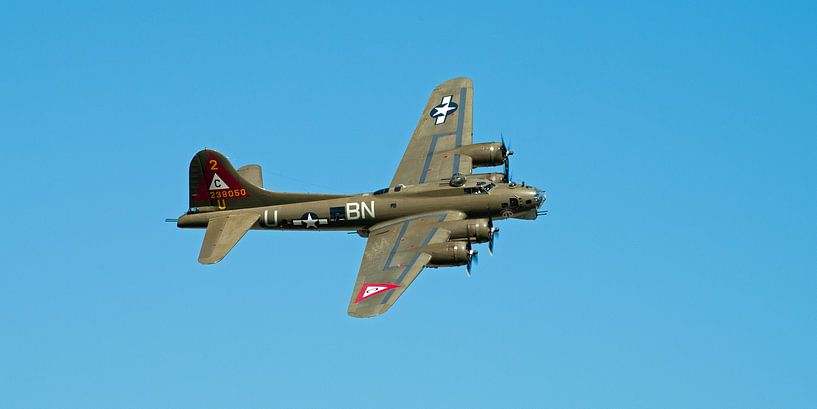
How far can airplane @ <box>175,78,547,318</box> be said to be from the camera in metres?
59.9

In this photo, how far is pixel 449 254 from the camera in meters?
59.1

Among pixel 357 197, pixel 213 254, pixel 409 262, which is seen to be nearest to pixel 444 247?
pixel 409 262

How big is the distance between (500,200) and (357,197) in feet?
22.0

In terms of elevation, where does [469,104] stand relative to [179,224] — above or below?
above

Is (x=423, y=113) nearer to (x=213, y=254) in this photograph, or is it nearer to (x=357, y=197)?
(x=357, y=197)

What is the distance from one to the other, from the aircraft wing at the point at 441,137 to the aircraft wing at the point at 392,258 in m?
3.49

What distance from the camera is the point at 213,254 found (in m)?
62.1

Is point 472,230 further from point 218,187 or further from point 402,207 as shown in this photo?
point 218,187

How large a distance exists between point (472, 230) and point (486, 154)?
694 centimetres

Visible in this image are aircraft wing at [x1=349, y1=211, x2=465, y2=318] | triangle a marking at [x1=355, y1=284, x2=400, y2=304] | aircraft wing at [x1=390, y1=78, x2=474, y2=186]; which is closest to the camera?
aircraft wing at [x1=349, y1=211, x2=465, y2=318]

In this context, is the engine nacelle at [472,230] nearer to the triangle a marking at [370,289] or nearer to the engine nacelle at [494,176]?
the engine nacelle at [494,176]

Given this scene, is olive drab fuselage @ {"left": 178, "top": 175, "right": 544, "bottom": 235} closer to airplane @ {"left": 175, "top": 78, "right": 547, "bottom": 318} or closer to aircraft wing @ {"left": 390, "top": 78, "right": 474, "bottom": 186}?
airplane @ {"left": 175, "top": 78, "right": 547, "bottom": 318}

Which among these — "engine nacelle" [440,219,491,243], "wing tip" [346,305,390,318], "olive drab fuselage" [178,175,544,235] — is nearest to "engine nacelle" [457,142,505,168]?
"olive drab fuselage" [178,175,544,235]

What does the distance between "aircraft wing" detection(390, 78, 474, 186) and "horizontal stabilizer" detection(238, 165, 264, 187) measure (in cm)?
645
